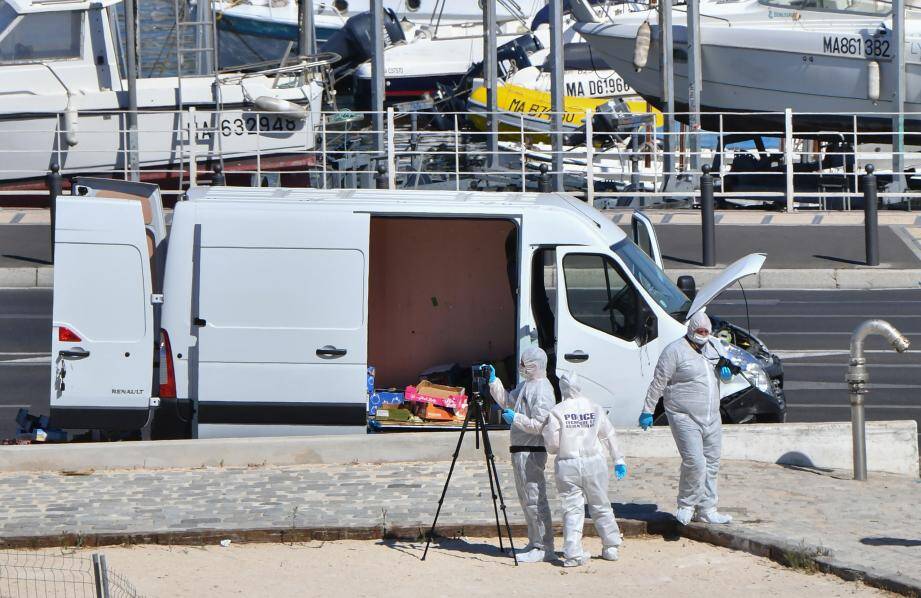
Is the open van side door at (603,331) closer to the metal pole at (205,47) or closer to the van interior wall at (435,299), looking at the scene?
the van interior wall at (435,299)

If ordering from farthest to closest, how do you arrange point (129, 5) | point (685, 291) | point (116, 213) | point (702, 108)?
point (702, 108) < point (129, 5) < point (685, 291) < point (116, 213)

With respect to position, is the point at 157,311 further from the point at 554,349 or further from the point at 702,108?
the point at 702,108

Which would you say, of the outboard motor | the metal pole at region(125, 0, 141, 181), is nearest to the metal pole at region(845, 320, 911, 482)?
the metal pole at region(125, 0, 141, 181)

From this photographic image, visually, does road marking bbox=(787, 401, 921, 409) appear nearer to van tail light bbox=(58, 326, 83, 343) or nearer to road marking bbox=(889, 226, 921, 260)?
van tail light bbox=(58, 326, 83, 343)

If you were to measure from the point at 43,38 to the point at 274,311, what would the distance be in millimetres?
17104

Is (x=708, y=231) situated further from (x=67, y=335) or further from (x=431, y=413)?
(x=67, y=335)

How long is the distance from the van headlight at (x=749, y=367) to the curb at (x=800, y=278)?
8211 millimetres

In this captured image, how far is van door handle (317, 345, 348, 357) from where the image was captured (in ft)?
33.5

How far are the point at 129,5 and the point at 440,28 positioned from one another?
27.4 metres

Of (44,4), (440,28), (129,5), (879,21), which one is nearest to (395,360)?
(129,5)

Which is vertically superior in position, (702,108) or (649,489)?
(702,108)

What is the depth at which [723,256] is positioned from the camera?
66.3 feet

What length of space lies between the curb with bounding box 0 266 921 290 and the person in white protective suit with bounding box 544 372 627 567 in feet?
36.1

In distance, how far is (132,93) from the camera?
2442 cm
